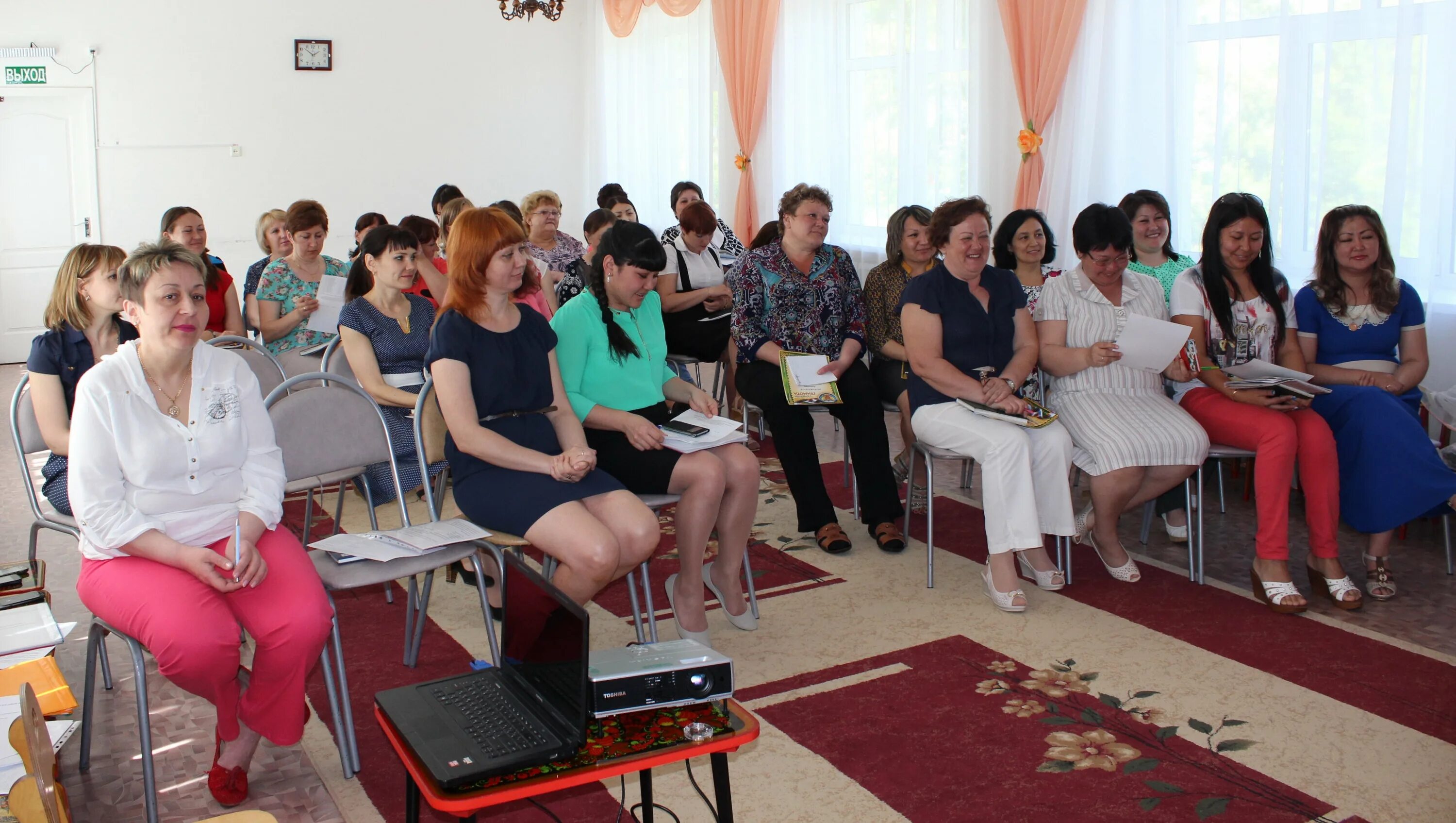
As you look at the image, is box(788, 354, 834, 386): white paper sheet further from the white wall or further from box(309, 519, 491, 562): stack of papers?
the white wall

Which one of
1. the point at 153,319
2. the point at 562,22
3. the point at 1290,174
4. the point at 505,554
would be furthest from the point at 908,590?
the point at 562,22

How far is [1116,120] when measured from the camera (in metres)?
5.31

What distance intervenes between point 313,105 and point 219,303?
5228 mm

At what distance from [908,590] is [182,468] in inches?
84.6

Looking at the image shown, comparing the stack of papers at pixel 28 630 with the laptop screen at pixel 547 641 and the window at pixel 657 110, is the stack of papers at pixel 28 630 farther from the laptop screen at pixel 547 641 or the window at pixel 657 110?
the window at pixel 657 110

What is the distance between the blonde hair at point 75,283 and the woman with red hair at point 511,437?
1.02 m

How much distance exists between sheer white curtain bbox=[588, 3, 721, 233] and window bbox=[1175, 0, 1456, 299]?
4258 millimetres

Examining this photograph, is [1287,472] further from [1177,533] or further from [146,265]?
[146,265]

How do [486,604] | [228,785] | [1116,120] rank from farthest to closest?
[1116,120], [486,604], [228,785]

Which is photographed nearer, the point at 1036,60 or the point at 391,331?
the point at 391,331

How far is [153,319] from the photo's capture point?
2334 mm

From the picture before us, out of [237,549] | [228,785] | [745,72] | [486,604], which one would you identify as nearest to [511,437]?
[486,604]

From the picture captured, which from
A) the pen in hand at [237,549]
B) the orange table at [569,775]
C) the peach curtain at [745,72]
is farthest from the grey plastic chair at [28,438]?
the peach curtain at [745,72]

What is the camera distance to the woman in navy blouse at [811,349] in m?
3.97
